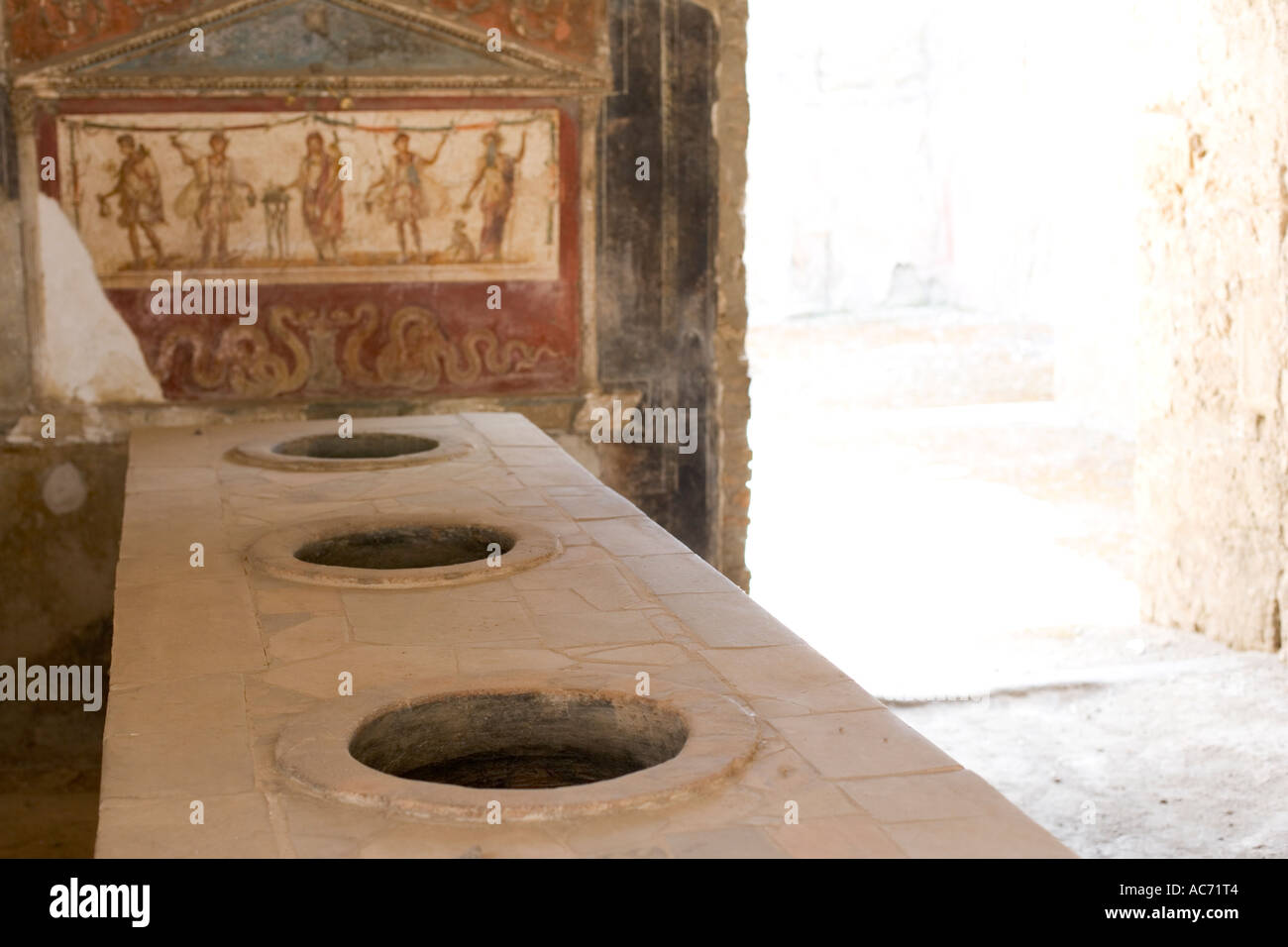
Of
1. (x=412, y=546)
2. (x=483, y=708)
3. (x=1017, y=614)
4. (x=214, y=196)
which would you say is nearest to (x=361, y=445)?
(x=214, y=196)

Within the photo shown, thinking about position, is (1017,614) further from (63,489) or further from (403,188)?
(63,489)

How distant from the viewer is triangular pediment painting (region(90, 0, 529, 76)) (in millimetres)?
5758

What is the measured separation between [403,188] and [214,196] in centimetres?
74

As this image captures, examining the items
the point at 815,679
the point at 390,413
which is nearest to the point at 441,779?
the point at 815,679

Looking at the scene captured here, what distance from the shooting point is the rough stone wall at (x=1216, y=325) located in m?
5.96

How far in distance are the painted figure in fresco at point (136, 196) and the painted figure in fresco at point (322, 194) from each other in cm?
52

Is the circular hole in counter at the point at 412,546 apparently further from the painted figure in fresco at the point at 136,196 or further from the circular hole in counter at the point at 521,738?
the painted figure in fresco at the point at 136,196

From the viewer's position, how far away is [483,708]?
8.68 feet

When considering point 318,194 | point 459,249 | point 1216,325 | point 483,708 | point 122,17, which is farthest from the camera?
point 1216,325

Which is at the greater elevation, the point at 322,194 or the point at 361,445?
the point at 322,194

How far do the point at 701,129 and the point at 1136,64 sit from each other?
2.03m

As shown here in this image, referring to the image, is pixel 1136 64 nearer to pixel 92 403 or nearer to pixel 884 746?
pixel 92 403

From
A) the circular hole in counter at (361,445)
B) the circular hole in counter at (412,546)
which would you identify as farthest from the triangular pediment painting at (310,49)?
the circular hole in counter at (412,546)

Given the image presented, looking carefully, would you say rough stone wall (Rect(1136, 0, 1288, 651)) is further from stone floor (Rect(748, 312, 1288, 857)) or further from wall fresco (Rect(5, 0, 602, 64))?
wall fresco (Rect(5, 0, 602, 64))
